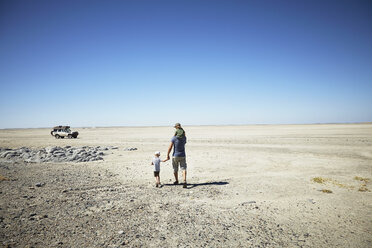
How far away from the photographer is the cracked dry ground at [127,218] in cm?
412

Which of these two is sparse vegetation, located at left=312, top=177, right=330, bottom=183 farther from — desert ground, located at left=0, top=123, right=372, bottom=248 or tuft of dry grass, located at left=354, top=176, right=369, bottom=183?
tuft of dry grass, located at left=354, top=176, right=369, bottom=183

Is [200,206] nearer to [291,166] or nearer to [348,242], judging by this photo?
[348,242]

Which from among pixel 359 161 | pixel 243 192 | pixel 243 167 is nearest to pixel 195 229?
pixel 243 192

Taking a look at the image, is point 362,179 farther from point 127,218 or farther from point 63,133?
point 63,133

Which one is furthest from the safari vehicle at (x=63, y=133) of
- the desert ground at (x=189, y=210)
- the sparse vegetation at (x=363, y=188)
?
the sparse vegetation at (x=363, y=188)

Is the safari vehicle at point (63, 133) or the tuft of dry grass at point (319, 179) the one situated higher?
the safari vehicle at point (63, 133)

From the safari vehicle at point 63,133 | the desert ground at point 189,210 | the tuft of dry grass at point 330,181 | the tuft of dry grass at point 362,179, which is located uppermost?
the safari vehicle at point 63,133

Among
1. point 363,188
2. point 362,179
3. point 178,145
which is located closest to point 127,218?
point 178,145

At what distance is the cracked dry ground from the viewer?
4117 mm

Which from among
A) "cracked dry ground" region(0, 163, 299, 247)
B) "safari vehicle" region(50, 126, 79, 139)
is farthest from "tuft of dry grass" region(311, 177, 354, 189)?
"safari vehicle" region(50, 126, 79, 139)

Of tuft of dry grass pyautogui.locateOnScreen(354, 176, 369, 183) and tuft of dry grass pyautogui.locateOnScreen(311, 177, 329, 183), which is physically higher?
tuft of dry grass pyautogui.locateOnScreen(311, 177, 329, 183)

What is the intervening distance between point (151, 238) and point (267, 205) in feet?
12.7

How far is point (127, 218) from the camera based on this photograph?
5051mm

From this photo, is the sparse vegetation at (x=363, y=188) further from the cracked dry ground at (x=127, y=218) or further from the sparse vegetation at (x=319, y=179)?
the cracked dry ground at (x=127, y=218)
